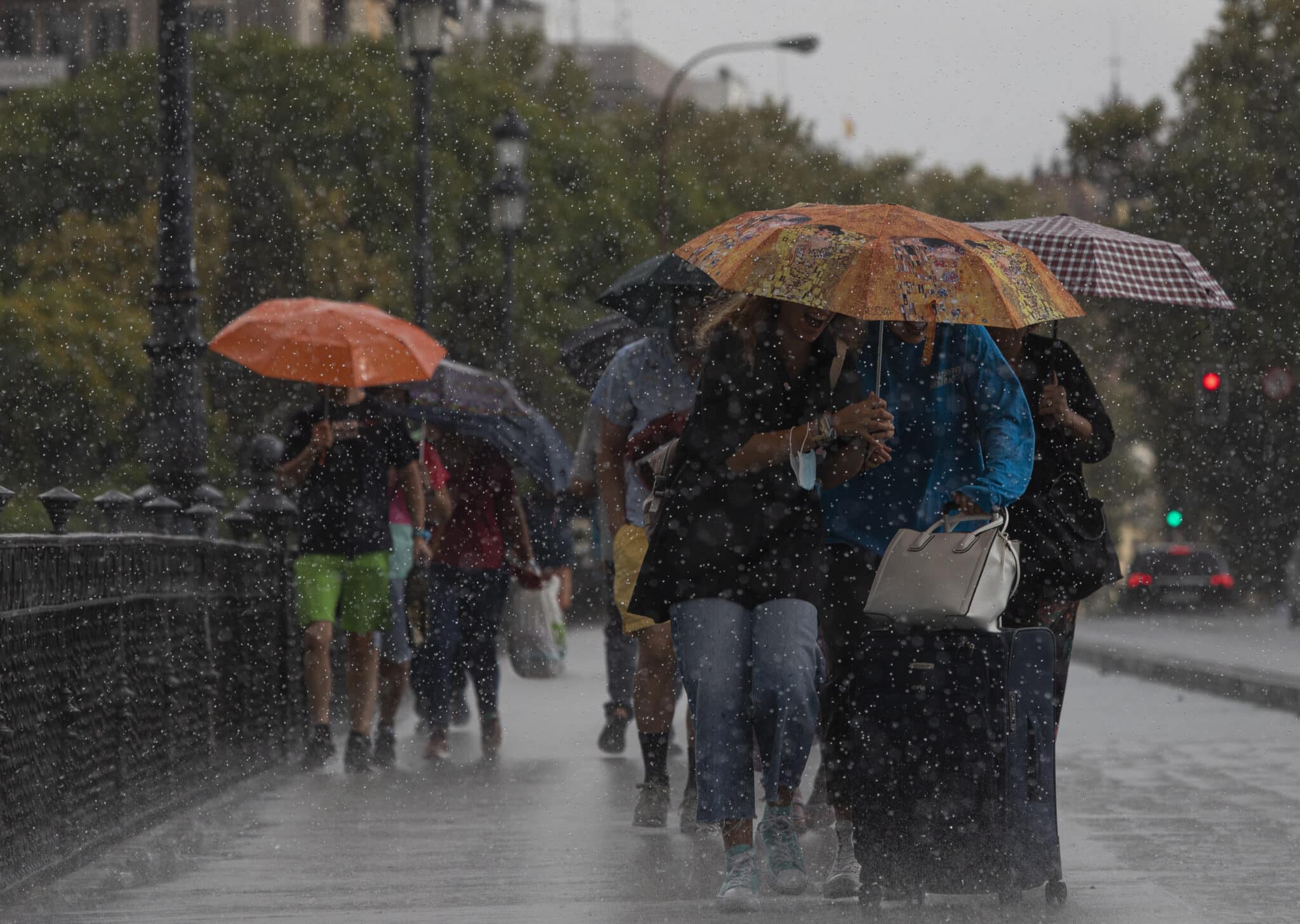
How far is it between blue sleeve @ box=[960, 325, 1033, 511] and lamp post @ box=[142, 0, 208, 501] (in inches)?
196

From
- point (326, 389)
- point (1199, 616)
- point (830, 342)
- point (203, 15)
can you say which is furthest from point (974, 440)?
point (203, 15)

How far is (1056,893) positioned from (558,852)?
1949 mm

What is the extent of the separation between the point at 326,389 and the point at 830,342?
4837 millimetres

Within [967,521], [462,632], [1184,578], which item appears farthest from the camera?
[1184,578]

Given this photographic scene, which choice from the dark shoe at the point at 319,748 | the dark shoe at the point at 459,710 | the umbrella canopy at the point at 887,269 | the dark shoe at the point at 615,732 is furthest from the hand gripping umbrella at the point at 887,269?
the dark shoe at the point at 459,710

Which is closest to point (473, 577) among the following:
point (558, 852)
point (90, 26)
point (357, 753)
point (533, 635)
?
point (357, 753)

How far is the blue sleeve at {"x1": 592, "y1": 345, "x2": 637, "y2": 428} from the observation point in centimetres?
875

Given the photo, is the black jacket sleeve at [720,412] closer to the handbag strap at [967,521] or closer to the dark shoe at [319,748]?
the handbag strap at [967,521]

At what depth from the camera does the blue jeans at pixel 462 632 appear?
12.2 m

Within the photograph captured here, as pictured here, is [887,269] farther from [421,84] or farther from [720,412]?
[421,84]

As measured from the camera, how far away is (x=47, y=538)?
7227 millimetres

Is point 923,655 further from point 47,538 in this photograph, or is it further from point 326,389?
point 326,389

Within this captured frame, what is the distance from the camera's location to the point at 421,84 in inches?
711

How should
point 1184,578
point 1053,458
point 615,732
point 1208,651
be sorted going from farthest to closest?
point 1184,578 → point 1208,651 → point 615,732 → point 1053,458
